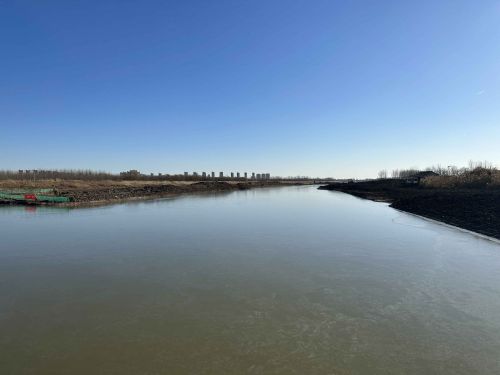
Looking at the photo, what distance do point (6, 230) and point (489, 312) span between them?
14.6 m

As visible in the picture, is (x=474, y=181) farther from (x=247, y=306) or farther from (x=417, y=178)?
(x=247, y=306)

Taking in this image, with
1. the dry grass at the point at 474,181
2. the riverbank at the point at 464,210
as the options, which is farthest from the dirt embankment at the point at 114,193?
the dry grass at the point at 474,181

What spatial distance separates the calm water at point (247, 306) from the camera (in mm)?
3982

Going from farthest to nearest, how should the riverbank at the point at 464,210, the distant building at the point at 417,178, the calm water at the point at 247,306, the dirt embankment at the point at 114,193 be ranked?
1. the distant building at the point at 417,178
2. the dirt embankment at the point at 114,193
3. the riverbank at the point at 464,210
4. the calm water at the point at 247,306

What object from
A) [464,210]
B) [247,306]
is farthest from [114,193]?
[247,306]

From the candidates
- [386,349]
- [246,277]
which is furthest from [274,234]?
[386,349]

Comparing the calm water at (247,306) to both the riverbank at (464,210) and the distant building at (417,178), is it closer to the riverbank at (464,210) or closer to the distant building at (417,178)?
the riverbank at (464,210)

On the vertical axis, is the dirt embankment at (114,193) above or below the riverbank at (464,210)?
above

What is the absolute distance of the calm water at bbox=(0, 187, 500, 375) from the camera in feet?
13.1

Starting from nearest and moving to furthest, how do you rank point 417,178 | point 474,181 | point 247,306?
point 247,306 < point 474,181 < point 417,178

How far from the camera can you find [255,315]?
17.1ft

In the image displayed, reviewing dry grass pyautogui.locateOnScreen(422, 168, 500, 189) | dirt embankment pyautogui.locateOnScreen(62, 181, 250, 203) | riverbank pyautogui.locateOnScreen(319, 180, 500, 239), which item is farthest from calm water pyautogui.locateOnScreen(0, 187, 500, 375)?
dry grass pyautogui.locateOnScreen(422, 168, 500, 189)

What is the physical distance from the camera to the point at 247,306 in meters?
5.55

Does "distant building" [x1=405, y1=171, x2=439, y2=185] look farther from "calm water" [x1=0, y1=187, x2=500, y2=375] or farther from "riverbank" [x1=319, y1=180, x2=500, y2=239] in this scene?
"calm water" [x1=0, y1=187, x2=500, y2=375]
